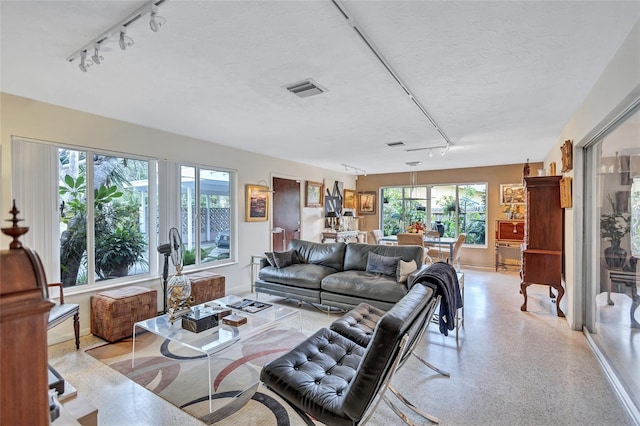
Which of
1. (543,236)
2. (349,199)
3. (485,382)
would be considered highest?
(349,199)

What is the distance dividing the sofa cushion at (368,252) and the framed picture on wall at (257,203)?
6.17 feet

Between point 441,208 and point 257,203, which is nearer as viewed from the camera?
point 257,203

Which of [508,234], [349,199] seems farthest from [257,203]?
[508,234]

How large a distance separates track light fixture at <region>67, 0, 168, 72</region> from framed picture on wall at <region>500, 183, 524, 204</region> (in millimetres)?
7466

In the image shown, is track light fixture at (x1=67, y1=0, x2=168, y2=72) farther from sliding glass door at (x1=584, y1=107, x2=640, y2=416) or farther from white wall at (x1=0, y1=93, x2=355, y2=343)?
sliding glass door at (x1=584, y1=107, x2=640, y2=416)

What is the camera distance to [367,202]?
9.14 meters

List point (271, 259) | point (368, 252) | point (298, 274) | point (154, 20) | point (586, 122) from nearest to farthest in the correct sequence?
point (154, 20), point (586, 122), point (298, 274), point (368, 252), point (271, 259)

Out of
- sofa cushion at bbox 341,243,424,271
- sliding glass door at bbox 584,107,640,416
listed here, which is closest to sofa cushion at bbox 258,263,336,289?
sofa cushion at bbox 341,243,424,271

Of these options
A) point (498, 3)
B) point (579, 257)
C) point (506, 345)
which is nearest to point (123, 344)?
point (506, 345)

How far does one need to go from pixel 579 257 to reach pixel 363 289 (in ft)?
7.86

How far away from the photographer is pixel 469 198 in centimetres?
772

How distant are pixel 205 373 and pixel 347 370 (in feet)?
4.62

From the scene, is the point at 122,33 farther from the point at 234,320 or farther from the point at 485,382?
the point at 485,382

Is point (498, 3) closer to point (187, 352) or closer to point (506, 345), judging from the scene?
point (506, 345)
